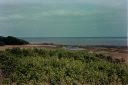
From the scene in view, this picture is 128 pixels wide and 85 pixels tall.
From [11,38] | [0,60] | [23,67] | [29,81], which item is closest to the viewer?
[29,81]

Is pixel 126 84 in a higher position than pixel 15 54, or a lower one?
lower

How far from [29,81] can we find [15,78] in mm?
718

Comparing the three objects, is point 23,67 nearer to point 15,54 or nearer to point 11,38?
point 15,54

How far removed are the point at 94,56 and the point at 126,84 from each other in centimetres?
482

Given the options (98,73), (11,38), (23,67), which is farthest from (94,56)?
(11,38)

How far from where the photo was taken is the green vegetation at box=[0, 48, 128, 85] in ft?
58.4

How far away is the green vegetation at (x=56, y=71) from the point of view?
58.4 feet

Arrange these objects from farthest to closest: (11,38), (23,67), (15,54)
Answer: (11,38), (15,54), (23,67)

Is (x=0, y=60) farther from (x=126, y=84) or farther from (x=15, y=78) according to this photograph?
(x=126, y=84)

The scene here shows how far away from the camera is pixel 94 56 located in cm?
2317

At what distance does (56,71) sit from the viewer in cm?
1856

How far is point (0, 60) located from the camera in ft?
66.2

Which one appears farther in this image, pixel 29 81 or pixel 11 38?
pixel 11 38

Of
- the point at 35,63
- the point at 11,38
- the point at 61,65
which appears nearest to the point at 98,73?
the point at 61,65
